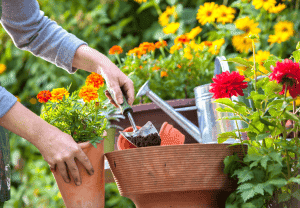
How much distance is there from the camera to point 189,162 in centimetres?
67

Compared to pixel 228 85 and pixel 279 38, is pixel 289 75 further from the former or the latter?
pixel 279 38

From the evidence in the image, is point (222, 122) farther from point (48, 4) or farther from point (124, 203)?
point (48, 4)

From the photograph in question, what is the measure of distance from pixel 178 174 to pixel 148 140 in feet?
0.49

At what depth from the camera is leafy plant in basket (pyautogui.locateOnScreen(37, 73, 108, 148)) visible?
2.69 ft

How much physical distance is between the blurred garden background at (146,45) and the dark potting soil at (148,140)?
0.55m

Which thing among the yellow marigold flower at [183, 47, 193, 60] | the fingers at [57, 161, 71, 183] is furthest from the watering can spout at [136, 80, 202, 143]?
the yellow marigold flower at [183, 47, 193, 60]

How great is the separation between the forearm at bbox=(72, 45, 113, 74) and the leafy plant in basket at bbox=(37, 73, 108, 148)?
0.17 ft

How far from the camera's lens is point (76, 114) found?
0.84 meters

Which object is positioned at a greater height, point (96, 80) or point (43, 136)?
point (96, 80)

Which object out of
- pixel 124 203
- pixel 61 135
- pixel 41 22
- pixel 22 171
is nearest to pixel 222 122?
pixel 61 135

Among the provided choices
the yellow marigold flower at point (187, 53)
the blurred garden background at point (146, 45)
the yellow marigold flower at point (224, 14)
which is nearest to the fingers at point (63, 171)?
the blurred garden background at point (146, 45)

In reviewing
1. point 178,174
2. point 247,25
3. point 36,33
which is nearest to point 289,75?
point 178,174

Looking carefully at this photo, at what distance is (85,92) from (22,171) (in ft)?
5.92

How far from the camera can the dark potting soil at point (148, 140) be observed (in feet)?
2.63
